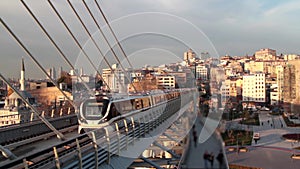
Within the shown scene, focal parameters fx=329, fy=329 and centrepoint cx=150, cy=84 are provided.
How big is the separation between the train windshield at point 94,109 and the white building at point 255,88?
61.9 metres

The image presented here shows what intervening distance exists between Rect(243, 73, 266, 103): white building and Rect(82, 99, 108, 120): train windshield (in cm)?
6193

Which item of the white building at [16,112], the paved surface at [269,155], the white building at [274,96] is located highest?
the white building at [16,112]

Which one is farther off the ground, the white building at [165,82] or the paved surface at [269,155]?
the white building at [165,82]

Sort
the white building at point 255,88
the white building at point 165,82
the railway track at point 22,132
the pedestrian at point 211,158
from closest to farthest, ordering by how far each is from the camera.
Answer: the pedestrian at point 211,158 < the railway track at point 22,132 < the white building at point 165,82 < the white building at point 255,88

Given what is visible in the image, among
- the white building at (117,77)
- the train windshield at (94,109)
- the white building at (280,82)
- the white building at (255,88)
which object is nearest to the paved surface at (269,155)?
the white building at (117,77)

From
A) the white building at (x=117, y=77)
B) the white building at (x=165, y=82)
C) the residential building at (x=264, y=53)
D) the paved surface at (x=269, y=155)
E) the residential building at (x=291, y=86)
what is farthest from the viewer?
the residential building at (x=264, y=53)

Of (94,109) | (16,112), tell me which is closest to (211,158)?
(94,109)

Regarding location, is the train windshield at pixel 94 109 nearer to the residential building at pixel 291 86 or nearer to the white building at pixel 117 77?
the white building at pixel 117 77

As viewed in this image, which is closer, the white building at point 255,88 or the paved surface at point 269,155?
the paved surface at point 269,155

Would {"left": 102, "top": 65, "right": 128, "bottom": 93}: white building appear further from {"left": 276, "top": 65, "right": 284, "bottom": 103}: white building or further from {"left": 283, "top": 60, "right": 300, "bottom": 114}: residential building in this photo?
{"left": 276, "top": 65, "right": 284, "bottom": 103}: white building

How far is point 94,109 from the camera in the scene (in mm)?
8914

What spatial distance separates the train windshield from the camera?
344 inches

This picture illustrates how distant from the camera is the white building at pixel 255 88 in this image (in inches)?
2630

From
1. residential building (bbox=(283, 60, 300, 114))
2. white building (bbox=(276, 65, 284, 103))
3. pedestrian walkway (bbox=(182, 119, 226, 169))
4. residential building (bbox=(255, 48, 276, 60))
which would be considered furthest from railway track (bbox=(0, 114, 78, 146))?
residential building (bbox=(255, 48, 276, 60))
